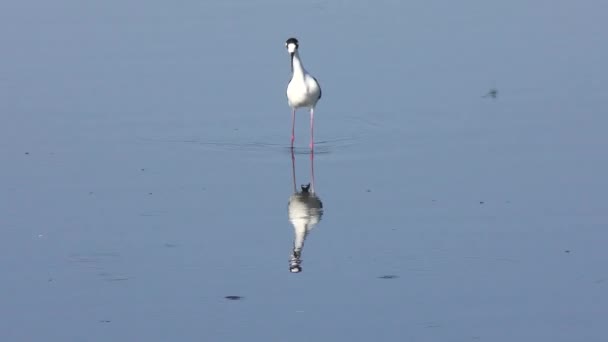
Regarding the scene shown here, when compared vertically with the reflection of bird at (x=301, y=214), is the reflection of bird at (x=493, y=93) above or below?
above

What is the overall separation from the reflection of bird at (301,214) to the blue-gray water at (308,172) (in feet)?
0.23

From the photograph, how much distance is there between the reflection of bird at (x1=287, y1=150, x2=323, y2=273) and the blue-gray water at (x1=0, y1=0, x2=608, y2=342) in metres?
0.07

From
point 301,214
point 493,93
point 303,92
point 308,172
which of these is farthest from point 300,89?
point 301,214

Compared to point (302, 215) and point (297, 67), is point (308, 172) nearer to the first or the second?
point (302, 215)

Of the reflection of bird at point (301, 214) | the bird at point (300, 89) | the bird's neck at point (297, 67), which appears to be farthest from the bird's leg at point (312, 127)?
the reflection of bird at point (301, 214)

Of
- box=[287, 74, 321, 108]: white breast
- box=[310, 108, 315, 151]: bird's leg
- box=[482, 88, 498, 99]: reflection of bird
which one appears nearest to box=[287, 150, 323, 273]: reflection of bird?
box=[310, 108, 315, 151]: bird's leg

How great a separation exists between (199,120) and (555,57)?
4.45 meters

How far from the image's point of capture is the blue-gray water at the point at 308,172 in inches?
344

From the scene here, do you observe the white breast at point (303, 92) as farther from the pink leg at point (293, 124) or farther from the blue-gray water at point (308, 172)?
the blue-gray water at point (308, 172)

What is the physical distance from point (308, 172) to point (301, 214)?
4.60 ft

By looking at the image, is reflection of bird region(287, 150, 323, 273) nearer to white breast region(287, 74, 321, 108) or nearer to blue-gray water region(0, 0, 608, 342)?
blue-gray water region(0, 0, 608, 342)

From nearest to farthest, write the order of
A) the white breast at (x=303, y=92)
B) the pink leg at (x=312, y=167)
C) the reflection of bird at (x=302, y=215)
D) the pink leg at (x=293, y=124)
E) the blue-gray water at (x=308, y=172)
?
the blue-gray water at (x=308, y=172) → the reflection of bird at (x=302, y=215) → the pink leg at (x=312, y=167) → the pink leg at (x=293, y=124) → the white breast at (x=303, y=92)

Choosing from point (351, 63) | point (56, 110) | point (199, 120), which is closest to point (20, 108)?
point (56, 110)

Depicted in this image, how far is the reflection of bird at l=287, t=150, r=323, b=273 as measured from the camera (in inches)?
389
